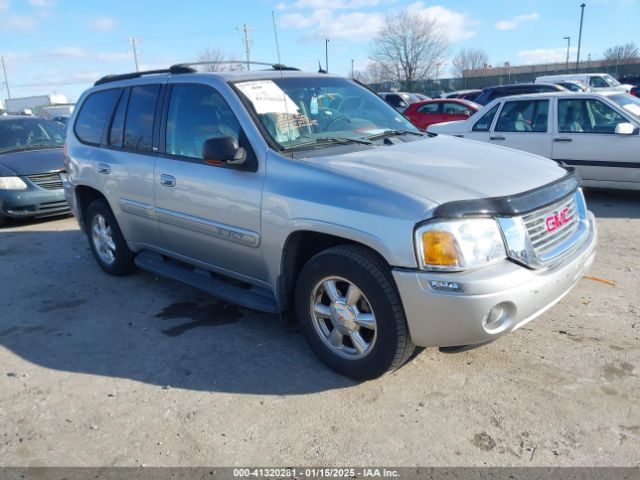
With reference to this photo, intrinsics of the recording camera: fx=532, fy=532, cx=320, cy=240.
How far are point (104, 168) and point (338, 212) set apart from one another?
115 inches

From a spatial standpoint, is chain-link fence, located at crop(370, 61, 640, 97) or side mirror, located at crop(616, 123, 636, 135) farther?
chain-link fence, located at crop(370, 61, 640, 97)

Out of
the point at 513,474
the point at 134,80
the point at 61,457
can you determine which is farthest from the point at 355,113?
the point at 61,457

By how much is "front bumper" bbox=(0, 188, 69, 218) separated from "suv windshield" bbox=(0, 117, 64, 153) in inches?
47.5

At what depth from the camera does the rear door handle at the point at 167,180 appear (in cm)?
411

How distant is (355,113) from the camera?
4184 mm

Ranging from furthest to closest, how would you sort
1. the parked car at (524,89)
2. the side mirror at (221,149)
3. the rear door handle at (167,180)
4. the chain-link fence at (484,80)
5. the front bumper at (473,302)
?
the chain-link fence at (484,80) → the parked car at (524,89) → the rear door handle at (167,180) → the side mirror at (221,149) → the front bumper at (473,302)

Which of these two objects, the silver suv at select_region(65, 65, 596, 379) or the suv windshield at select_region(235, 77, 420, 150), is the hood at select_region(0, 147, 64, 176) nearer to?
the silver suv at select_region(65, 65, 596, 379)

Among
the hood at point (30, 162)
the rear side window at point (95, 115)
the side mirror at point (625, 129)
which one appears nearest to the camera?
the rear side window at point (95, 115)

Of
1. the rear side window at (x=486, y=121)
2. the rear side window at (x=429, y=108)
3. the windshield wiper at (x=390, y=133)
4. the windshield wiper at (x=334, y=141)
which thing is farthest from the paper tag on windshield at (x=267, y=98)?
the rear side window at (x=429, y=108)

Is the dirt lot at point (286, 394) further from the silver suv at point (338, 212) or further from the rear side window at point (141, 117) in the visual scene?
the rear side window at point (141, 117)

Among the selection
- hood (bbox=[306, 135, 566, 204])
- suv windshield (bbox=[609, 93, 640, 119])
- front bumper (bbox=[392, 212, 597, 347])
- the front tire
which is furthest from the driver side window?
suv windshield (bbox=[609, 93, 640, 119])

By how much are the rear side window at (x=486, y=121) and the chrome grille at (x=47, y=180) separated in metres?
6.62

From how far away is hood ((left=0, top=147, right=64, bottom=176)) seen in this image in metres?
7.94

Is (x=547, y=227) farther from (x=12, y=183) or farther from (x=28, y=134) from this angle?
(x=28, y=134)
